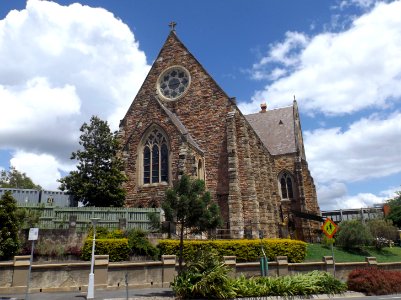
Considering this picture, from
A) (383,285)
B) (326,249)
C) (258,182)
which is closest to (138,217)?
(258,182)

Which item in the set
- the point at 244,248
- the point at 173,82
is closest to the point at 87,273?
the point at 244,248

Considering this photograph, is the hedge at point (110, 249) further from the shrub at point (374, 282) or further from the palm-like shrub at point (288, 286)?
the shrub at point (374, 282)

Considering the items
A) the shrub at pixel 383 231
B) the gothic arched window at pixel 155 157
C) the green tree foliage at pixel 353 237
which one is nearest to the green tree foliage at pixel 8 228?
the gothic arched window at pixel 155 157

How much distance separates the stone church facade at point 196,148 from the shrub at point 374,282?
8.40 m

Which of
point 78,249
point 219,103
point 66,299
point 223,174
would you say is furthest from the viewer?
point 219,103

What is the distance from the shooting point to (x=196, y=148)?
89.1 feet

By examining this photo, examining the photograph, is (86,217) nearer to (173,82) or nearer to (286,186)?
(173,82)

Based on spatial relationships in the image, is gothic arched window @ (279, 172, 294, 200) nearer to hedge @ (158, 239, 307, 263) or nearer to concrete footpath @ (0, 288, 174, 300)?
hedge @ (158, 239, 307, 263)

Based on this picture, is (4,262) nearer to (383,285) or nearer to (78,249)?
(78,249)

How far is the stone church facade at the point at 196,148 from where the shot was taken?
82.8 ft

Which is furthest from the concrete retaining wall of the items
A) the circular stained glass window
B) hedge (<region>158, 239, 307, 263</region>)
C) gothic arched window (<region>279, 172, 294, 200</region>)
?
gothic arched window (<region>279, 172, 294, 200</region>)

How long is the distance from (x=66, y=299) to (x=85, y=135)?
1321 cm

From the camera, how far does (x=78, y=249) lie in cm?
1714

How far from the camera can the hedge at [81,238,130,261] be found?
1677cm
